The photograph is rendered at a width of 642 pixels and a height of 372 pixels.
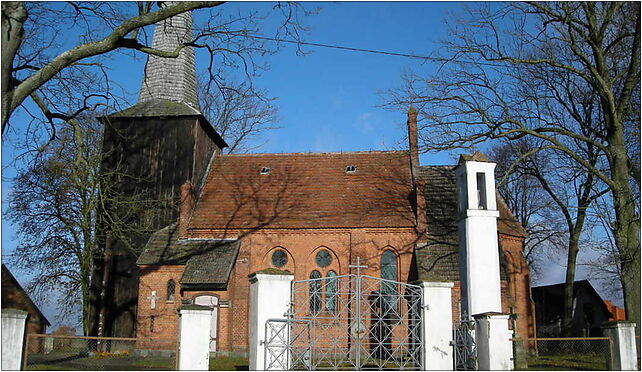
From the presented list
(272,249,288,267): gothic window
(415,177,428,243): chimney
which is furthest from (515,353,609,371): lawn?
(272,249,288,267): gothic window

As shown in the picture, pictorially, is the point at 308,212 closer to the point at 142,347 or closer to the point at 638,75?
the point at 142,347

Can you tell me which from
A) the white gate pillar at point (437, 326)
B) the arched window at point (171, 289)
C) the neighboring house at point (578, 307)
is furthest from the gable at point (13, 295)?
the neighboring house at point (578, 307)

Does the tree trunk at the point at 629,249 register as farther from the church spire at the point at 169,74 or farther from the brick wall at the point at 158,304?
the church spire at the point at 169,74

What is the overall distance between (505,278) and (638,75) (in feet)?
28.4

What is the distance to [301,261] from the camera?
23.7 meters

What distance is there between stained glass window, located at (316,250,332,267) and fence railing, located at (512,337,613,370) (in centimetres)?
774

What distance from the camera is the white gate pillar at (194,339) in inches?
461

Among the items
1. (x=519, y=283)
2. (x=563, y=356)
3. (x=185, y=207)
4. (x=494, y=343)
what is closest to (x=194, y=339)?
(x=494, y=343)

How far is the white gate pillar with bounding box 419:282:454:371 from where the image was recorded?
1282 cm

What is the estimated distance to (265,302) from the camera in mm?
11898

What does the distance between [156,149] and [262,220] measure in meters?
5.85

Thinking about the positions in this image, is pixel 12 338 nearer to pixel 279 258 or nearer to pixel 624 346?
pixel 624 346

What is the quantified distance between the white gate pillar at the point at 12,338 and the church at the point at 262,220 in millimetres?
10495

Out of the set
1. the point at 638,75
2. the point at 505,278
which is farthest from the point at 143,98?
the point at 638,75
